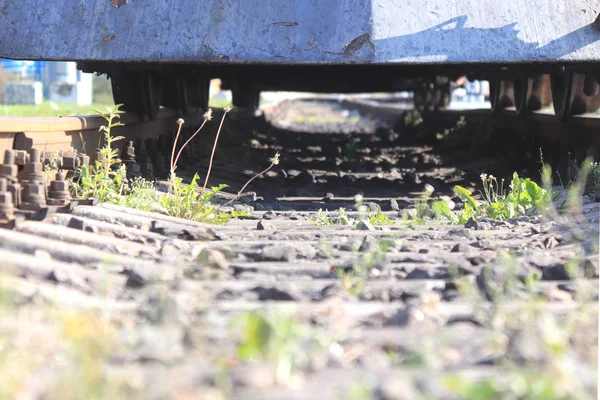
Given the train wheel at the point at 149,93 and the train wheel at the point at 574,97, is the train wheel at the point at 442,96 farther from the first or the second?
the train wheel at the point at 149,93

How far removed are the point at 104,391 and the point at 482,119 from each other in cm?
1285

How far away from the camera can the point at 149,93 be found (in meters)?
8.40

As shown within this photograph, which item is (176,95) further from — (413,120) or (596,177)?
(413,120)

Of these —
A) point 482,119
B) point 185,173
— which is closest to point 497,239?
point 185,173

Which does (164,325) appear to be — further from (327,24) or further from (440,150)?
(440,150)

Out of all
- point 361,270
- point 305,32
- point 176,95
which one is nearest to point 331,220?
point 305,32

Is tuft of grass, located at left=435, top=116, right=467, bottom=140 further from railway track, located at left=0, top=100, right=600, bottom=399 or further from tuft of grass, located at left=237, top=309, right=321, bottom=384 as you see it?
tuft of grass, located at left=237, top=309, right=321, bottom=384

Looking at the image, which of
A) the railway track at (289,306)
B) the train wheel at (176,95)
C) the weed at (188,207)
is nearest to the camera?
the railway track at (289,306)

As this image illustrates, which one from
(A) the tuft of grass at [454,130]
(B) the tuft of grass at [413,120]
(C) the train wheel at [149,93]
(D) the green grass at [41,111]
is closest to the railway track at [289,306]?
(C) the train wheel at [149,93]

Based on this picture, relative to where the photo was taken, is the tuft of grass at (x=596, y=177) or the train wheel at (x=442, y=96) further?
the train wheel at (x=442, y=96)

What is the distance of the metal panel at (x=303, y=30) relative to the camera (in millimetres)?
6641

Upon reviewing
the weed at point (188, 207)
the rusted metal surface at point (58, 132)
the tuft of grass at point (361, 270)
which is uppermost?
the rusted metal surface at point (58, 132)

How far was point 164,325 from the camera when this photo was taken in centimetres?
253

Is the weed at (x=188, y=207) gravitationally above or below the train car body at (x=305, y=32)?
below
